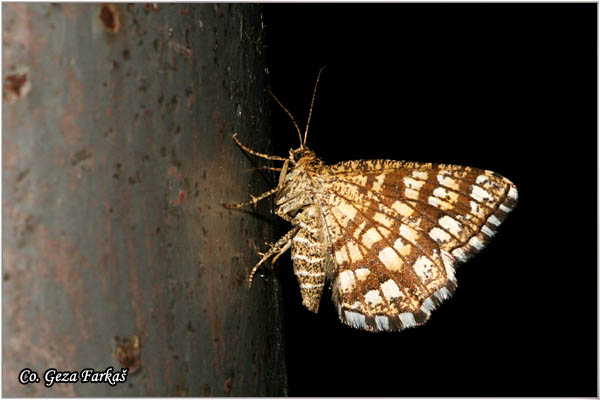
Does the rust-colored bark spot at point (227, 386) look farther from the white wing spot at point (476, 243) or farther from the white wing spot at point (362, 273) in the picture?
the white wing spot at point (476, 243)

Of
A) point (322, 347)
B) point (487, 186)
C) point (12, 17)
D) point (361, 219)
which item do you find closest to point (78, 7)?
point (12, 17)

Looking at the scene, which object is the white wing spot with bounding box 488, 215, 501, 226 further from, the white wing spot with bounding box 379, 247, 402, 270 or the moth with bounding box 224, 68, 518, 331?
the white wing spot with bounding box 379, 247, 402, 270

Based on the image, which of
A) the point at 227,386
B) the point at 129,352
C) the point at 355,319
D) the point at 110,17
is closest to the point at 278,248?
Answer: the point at 355,319

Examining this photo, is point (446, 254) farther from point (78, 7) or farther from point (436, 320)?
point (436, 320)

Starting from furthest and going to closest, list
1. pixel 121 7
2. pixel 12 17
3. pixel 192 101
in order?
pixel 192 101
pixel 121 7
pixel 12 17

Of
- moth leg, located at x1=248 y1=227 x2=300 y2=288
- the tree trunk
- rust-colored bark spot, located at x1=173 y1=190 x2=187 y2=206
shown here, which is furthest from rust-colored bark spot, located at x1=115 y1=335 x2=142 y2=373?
moth leg, located at x1=248 y1=227 x2=300 y2=288

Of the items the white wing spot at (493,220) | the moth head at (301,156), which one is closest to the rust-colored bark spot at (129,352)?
the moth head at (301,156)
